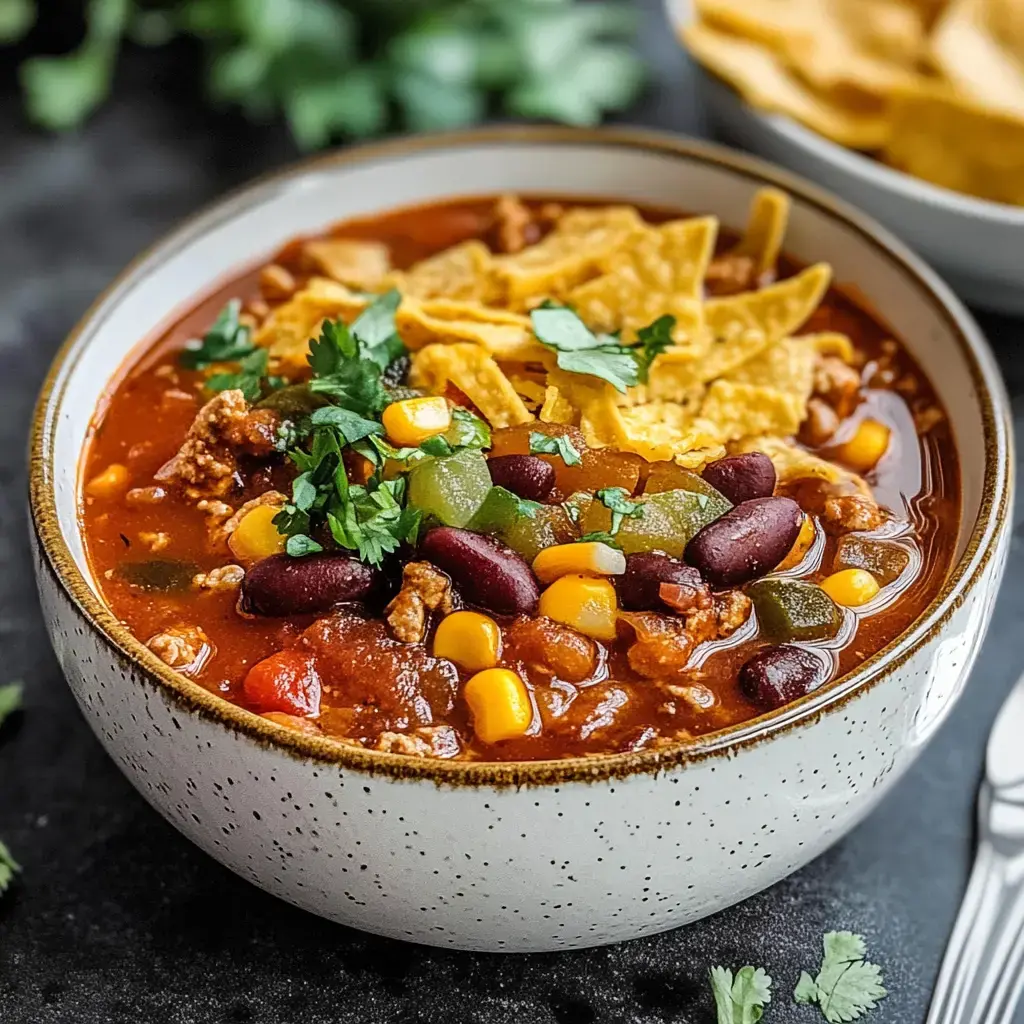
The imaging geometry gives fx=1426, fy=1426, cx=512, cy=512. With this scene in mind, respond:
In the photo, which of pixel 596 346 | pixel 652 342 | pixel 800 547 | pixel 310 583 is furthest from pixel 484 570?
pixel 652 342

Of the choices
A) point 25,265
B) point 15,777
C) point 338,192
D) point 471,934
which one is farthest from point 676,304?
point 25,265

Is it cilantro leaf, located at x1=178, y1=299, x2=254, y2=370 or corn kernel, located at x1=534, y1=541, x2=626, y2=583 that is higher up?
corn kernel, located at x1=534, y1=541, x2=626, y2=583

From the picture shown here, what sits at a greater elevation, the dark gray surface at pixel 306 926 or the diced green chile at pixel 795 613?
the diced green chile at pixel 795 613

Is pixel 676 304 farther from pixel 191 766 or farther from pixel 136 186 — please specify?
pixel 136 186

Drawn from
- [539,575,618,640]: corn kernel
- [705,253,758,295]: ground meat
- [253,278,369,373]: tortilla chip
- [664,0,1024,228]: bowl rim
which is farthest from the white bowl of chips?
[539,575,618,640]: corn kernel

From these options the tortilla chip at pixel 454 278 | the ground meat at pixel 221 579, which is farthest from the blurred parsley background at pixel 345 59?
the ground meat at pixel 221 579

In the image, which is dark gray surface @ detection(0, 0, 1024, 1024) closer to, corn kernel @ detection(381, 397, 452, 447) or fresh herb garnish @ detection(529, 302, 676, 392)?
corn kernel @ detection(381, 397, 452, 447)

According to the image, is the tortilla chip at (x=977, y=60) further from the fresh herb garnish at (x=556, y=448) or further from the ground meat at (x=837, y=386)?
the fresh herb garnish at (x=556, y=448)
